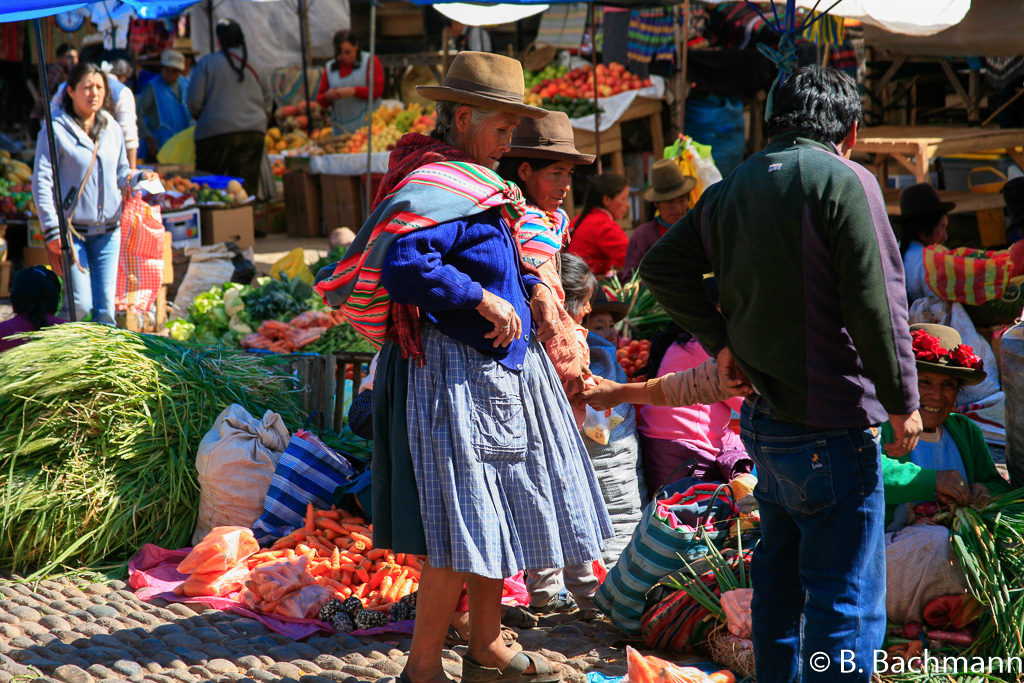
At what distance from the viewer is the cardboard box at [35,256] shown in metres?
7.74

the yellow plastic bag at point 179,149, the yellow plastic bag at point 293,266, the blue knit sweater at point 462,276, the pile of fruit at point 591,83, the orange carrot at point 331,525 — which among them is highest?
the pile of fruit at point 591,83

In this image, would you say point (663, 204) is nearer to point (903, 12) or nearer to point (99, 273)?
point (903, 12)

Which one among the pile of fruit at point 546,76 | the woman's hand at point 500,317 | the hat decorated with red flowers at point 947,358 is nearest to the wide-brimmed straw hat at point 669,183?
the hat decorated with red flowers at point 947,358

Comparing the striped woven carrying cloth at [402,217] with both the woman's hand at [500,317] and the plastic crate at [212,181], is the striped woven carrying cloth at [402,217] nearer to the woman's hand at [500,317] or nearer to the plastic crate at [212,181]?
the woman's hand at [500,317]

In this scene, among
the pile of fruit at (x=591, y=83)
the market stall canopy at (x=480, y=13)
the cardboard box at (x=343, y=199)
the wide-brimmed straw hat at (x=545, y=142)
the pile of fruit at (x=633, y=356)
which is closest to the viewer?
the wide-brimmed straw hat at (x=545, y=142)

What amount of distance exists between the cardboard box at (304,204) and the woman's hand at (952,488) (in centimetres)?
885

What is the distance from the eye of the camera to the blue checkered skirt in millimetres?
2363

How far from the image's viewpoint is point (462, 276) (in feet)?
7.50

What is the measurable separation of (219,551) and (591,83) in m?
7.11

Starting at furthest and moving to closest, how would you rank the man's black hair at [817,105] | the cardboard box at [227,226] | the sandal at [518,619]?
the cardboard box at [227,226] → the sandal at [518,619] → the man's black hair at [817,105]

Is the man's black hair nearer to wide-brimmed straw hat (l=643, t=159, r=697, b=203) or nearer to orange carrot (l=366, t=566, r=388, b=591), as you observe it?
orange carrot (l=366, t=566, r=388, b=591)

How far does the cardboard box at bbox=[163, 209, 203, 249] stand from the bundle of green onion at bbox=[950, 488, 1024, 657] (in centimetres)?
678

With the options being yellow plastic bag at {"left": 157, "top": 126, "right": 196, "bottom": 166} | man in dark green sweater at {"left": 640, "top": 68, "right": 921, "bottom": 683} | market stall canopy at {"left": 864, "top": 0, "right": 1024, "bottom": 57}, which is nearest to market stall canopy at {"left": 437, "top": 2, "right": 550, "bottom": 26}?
market stall canopy at {"left": 864, "top": 0, "right": 1024, "bottom": 57}

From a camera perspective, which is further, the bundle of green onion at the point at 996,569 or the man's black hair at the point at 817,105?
the bundle of green onion at the point at 996,569
